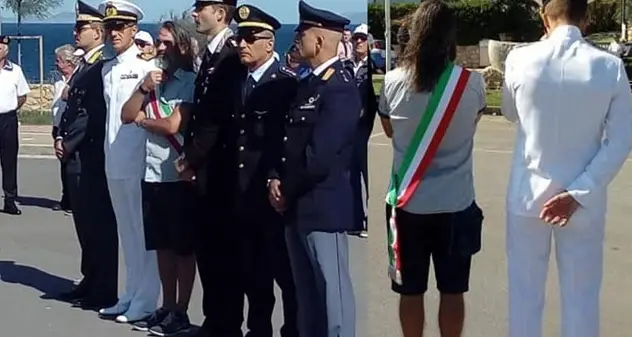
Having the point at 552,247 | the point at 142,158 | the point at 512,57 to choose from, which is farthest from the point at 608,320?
the point at 142,158

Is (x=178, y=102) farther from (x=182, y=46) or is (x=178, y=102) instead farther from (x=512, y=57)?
(x=512, y=57)

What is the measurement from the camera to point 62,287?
4469mm

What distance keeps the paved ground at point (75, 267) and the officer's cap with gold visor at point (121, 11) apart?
1.99ft

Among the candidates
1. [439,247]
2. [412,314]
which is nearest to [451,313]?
[412,314]

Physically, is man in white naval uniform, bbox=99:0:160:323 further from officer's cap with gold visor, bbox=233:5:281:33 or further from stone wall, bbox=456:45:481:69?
→ stone wall, bbox=456:45:481:69

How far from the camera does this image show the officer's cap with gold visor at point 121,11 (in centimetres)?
383

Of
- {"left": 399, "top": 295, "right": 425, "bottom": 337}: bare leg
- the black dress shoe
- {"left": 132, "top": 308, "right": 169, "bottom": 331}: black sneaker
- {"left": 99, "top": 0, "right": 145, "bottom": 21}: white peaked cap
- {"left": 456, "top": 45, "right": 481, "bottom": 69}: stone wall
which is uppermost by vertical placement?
{"left": 99, "top": 0, "right": 145, "bottom": 21}: white peaked cap

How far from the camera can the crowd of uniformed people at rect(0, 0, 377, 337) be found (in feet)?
11.2

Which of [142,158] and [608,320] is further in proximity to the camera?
[608,320]

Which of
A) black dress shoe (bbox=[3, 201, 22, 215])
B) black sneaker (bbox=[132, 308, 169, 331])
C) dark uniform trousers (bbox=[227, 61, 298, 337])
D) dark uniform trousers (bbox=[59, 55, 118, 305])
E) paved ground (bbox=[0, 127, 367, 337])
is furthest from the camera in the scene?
black dress shoe (bbox=[3, 201, 22, 215])

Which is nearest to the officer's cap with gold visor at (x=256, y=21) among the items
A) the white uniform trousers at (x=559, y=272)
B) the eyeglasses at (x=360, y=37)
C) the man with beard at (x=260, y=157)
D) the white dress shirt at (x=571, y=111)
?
the man with beard at (x=260, y=157)

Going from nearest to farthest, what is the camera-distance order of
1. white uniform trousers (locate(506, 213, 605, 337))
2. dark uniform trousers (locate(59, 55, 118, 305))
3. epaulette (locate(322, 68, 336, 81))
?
1. epaulette (locate(322, 68, 336, 81))
2. white uniform trousers (locate(506, 213, 605, 337))
3. dark uniform trousers (locate(59, 55, 118, 305))

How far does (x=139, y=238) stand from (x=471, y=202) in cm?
117

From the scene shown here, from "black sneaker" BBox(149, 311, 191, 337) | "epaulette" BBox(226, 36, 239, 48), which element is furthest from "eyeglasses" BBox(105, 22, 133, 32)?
"black sneaker" BBox(149, 311, 191, 337)
